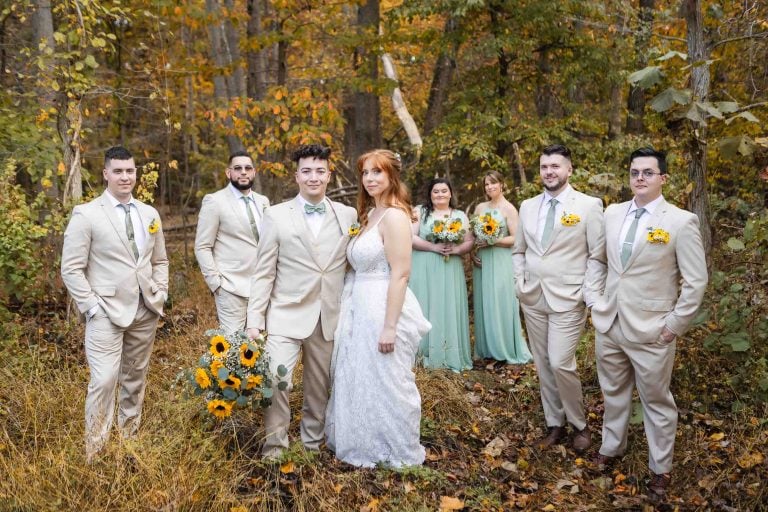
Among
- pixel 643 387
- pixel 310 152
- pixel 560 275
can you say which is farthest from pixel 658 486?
pixel 310 152

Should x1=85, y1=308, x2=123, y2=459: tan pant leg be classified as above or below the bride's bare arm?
below

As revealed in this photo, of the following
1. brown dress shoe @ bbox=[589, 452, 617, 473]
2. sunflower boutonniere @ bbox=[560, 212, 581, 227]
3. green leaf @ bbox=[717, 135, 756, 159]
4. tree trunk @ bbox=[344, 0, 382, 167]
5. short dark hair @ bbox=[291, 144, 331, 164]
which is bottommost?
brown dress shoe @ bbox=[589, 452, 617, 473]

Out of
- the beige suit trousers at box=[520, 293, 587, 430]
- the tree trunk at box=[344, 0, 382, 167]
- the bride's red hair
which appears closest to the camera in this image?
the bride's red hair

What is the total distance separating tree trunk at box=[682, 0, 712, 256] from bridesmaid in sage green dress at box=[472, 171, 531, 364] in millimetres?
2354

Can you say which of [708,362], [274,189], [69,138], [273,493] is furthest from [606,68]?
[273,493]

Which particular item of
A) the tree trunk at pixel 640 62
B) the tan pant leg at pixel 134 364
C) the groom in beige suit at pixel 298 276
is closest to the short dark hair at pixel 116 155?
the tan pant leg at pixel 134 364

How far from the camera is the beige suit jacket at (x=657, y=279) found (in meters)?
4.14

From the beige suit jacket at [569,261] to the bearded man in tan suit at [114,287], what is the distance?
112 inches

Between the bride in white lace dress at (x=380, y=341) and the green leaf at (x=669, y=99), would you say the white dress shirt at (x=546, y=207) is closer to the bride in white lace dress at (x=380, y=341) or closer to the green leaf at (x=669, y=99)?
the green leaf at (x=669, y=99)

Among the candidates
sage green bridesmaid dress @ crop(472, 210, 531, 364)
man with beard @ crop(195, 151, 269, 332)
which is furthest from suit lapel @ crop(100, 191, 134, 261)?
sage green bridesmaid dress @ crop(472, 210, 531, 364)

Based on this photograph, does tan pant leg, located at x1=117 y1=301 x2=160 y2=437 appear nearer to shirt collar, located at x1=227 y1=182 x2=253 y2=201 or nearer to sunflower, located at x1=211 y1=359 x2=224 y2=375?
sunflower, located at x1=211 y1=359 x2=224 y2=375

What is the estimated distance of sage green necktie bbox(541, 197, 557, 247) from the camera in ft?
16.7

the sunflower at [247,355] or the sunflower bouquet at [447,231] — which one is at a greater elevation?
the sunflower bouquet at [447,231]

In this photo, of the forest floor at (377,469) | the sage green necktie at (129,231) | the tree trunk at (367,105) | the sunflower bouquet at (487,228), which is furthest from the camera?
the tree trunk at (367,105)
